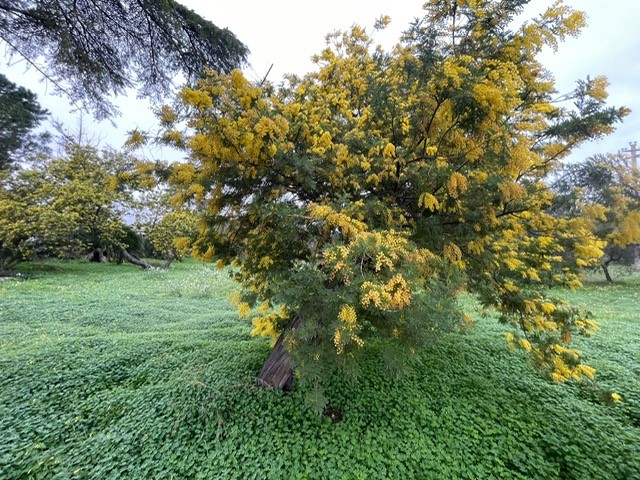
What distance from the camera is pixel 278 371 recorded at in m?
3.44

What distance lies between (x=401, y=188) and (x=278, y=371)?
7.57 feet

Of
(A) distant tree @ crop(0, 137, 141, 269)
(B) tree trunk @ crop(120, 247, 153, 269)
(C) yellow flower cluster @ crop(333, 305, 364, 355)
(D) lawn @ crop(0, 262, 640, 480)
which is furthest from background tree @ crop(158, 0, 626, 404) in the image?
(B) tree trunk @ crop(120, 247, 153, 269)

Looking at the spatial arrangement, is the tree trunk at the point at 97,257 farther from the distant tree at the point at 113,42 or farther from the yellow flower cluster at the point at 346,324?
the yellow flower cluster at the point at 346,324

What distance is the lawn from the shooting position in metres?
2.54

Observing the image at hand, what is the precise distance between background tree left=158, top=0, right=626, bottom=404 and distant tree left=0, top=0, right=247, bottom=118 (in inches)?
46.5

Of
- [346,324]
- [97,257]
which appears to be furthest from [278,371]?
[97,257]

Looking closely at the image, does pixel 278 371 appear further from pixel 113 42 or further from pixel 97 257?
pixel 97 257

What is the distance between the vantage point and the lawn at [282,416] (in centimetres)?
254

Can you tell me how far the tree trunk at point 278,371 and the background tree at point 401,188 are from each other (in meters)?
0.02

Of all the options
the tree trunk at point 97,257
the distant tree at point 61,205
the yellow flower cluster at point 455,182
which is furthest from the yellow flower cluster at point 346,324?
the tree trunk at point 97,257

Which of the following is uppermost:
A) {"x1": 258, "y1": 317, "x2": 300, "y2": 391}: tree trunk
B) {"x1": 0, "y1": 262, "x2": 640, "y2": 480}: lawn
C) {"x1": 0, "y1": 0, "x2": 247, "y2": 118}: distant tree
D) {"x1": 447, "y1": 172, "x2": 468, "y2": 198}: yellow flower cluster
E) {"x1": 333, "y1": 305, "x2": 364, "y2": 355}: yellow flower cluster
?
{"x1": 0, "y1": 0, "x2": 247, "y2": 118}: distant tree

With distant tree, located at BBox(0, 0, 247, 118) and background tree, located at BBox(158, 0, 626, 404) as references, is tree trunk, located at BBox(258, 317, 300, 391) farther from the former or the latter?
distant tree, located at BBox(0, 0, 247, 118)

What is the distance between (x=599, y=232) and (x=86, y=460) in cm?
538

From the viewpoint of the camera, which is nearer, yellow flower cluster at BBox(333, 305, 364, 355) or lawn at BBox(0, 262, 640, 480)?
yellow flower cluster at BBox(333, 305, 364, 355)
